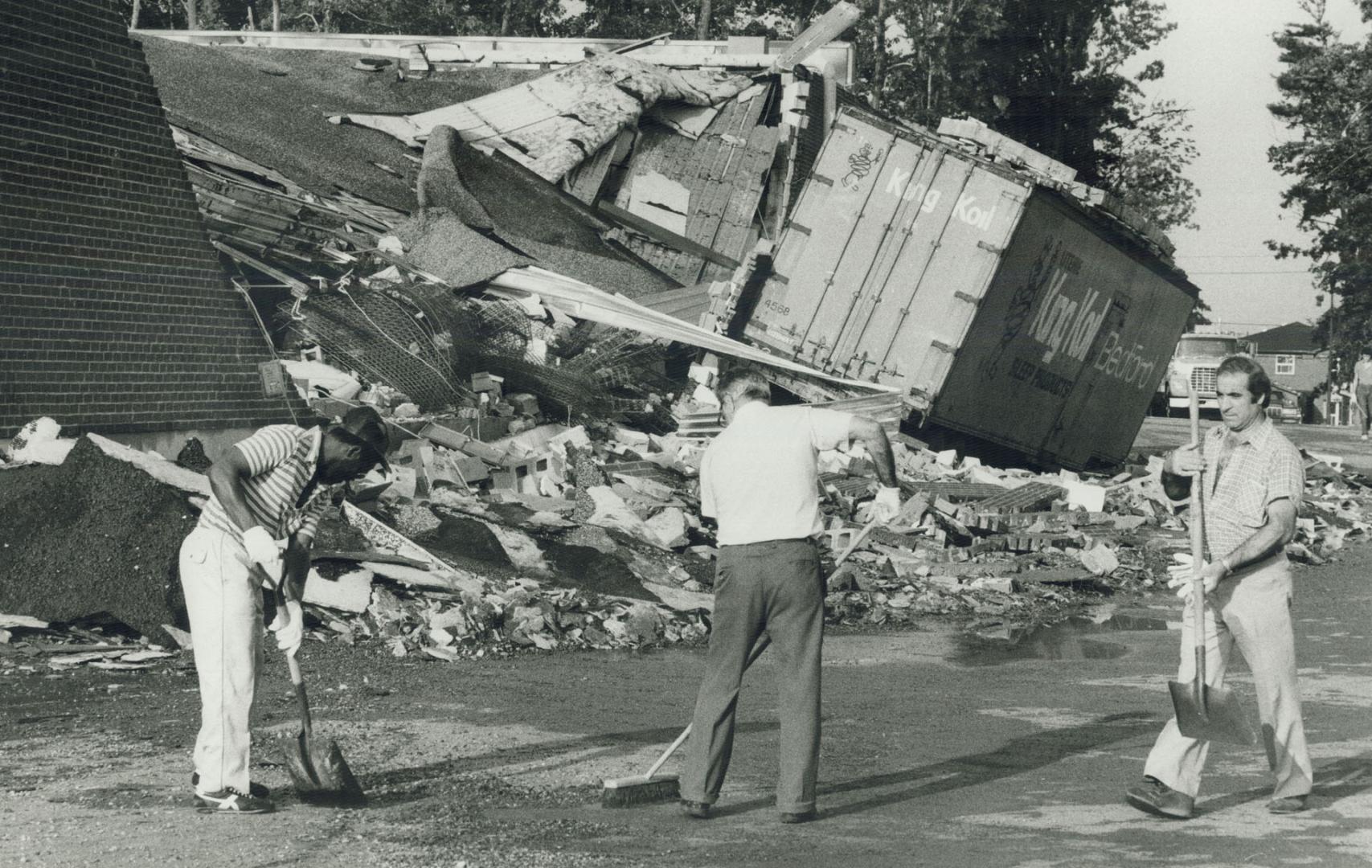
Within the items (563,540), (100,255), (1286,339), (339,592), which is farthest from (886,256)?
(1286,339)

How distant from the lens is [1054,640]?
10.9m

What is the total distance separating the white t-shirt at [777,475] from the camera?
5902mm

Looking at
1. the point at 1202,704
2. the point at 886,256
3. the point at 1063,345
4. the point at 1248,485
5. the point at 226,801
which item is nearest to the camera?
the point at 226,801

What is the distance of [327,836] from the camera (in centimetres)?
542

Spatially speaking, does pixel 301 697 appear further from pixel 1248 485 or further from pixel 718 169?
pixel 718 169

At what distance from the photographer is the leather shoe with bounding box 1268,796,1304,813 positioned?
5.96 metres

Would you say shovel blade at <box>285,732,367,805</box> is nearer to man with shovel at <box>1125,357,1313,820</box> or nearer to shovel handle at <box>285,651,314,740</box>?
shovel handle at <box>285,651,314,740</box>

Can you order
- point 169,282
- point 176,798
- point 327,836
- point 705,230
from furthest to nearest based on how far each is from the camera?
1. point 705,230
2. point 169,282
3. point 176,798
4. point 327,836

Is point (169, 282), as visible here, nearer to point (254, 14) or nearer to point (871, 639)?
point (871, 639)

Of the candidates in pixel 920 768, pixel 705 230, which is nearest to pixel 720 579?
pixel 920 768

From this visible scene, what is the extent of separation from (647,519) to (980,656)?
3901 mm

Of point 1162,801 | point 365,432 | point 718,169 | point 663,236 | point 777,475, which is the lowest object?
point 1162,801

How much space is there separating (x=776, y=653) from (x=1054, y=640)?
5447mm

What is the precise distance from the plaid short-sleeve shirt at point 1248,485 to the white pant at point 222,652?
3791 mm
